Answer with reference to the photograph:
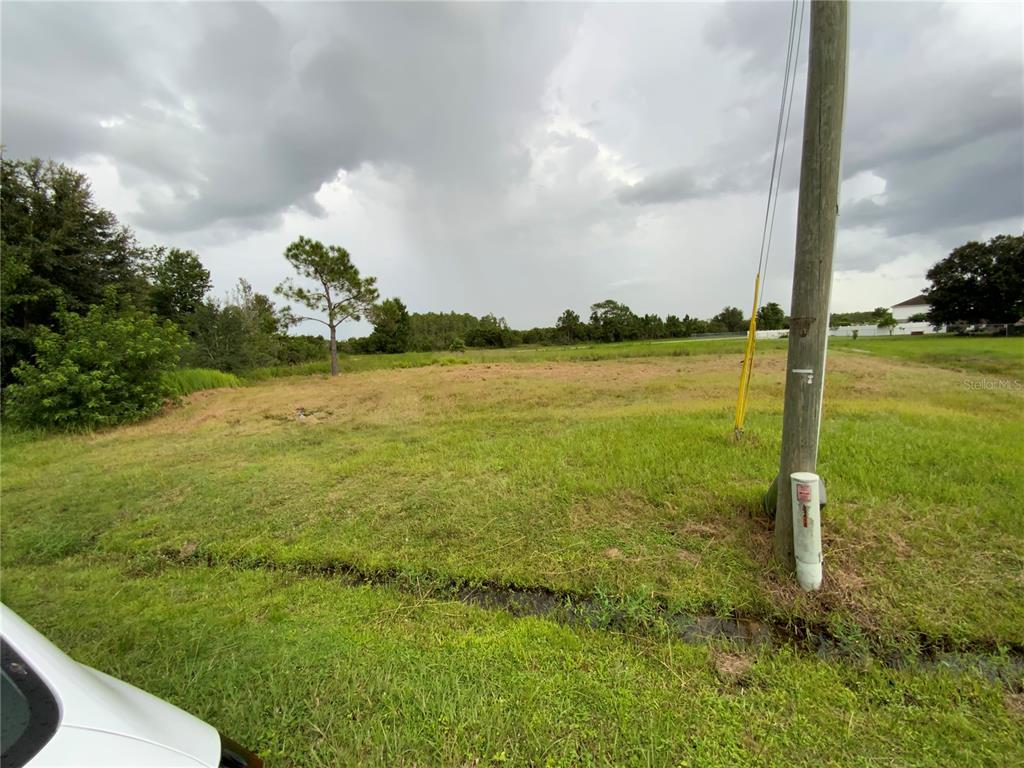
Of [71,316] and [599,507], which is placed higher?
[71,316]

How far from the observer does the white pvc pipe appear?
96.1 inches

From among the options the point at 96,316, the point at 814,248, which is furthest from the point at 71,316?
the point at 814,248

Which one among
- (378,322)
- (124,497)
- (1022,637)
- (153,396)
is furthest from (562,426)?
(378,322)

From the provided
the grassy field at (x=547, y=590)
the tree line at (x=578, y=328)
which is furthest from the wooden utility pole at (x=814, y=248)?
the tree line at (x=578, y=328)

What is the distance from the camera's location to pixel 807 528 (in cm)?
245

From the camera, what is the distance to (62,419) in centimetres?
857

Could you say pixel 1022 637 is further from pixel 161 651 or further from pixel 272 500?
pixel 272 500

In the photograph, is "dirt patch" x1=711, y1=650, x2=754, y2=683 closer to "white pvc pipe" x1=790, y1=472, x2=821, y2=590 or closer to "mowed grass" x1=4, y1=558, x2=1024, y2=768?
"mowed grass" x1=4, y1=558, x2=1024, y2=768

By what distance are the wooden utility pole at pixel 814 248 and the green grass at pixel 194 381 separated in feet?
46.5

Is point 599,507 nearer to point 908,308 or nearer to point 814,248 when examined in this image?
point 814,248

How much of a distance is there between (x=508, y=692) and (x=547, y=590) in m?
0.90

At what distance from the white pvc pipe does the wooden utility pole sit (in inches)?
5.7

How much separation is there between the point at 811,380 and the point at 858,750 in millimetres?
1864

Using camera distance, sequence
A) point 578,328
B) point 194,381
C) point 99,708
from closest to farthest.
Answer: point 99,708
point 194,381
point 578,328
